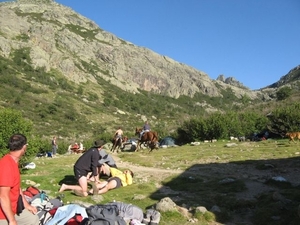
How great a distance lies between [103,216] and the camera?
659 cm

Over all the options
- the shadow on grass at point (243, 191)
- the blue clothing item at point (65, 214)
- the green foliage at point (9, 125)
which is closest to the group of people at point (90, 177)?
Result: the shadow on grass at point (243, 191)

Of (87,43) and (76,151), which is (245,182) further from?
(87,43)

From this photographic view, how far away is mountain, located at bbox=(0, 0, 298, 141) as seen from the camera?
8431 cm

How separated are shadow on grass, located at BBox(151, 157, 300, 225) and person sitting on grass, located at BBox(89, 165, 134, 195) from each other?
55.2 inches

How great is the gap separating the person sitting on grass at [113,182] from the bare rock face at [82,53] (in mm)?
108845

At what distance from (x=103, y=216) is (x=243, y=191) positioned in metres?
5.70

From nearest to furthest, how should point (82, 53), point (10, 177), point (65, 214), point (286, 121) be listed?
point (10, 177) → point (65, 214) → point (286, 121) → point (82, 53)

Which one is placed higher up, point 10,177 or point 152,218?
point 10,177

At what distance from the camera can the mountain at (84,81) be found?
277 feet

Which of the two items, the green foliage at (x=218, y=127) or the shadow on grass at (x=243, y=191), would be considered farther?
the green foliage at (x=218, y=127)

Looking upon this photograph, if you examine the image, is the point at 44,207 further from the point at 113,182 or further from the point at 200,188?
the point at 200,188

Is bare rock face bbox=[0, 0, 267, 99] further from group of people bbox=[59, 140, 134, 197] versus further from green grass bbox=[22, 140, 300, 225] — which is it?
group of people bbox=[59, 140, 134, 197]

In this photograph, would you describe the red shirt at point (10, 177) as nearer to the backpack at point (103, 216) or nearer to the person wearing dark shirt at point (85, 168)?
the backpack at point (103, 216)

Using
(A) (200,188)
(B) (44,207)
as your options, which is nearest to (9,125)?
(B) (44,207)
